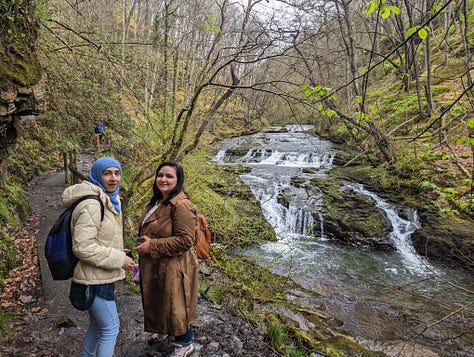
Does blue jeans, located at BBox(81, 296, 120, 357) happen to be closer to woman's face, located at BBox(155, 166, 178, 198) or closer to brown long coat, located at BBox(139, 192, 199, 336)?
brown long coat, located at BBox(139, 192, 199, 336)

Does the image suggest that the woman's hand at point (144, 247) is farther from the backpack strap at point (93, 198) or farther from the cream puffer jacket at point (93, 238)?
the backpack strap at point (93, 198)

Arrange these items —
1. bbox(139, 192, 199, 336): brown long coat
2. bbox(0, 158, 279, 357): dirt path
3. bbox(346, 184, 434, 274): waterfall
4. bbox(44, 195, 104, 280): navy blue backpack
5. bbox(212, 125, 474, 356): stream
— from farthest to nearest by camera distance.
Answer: bbox(346, 184, 434, 274): waterfall
bbox(212, 125, 474, 356): stream
bbox(0, 158, 279, 357): dirt path
bbox(139, 192, 199, 336): brown long coat
bbox(44, 195, 104, 280): navy blue backpack

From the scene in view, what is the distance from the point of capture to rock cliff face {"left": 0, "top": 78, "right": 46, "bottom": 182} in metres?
3.34

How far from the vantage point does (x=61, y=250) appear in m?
2.07

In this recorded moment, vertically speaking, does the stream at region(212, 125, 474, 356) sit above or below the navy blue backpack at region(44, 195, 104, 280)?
below

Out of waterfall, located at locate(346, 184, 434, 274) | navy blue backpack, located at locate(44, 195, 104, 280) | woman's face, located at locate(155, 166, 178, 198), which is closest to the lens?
navy blue backpack, located at locate(44, 195, 104, 280)

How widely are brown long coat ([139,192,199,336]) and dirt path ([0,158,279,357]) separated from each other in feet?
2.34

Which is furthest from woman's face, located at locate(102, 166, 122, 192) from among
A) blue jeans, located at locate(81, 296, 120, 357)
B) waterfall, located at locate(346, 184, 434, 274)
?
waterfall, located at locate(346, 184, 434, 274)

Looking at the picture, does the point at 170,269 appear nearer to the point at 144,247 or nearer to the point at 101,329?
the point at 144,247

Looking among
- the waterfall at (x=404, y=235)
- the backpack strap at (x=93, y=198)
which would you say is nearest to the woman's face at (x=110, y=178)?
the backpack strap at (x=93, y=198)

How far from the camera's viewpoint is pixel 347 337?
5012mm

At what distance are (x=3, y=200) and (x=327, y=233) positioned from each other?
902cm

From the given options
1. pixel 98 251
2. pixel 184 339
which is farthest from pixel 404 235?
pixel 98 251

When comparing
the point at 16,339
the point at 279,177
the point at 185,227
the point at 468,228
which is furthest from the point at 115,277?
the point at 279,177
